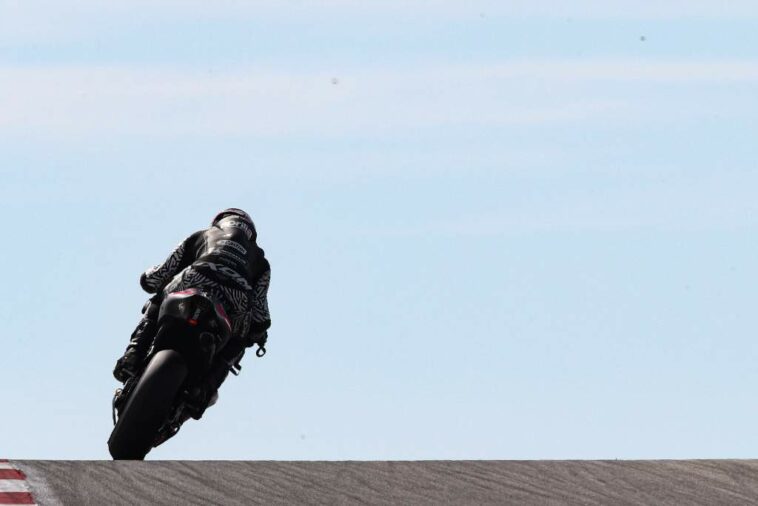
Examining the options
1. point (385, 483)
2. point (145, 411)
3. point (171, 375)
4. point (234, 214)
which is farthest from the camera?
point (234, 214)

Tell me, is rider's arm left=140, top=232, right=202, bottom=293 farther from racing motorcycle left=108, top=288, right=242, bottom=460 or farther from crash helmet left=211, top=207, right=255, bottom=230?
racing motorcycle left=108, top=288, right=242, bottom=460

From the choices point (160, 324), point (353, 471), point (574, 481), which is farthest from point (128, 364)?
point (574, 481)

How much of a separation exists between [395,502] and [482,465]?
3.65 feet

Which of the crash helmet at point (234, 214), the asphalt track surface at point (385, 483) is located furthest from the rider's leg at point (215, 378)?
the asphalt track surface at point (385, 483)

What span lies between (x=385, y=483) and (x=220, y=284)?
255cm

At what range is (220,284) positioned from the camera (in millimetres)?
8469

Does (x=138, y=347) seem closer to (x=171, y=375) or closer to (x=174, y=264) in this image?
(x=174, y=264)

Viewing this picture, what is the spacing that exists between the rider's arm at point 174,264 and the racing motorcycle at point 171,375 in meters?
0.76

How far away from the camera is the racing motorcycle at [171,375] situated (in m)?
7.80

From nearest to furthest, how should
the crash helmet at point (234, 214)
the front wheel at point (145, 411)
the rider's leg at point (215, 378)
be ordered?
the front wheel at point (145, 411) → the rider's leg at point (215, 378) → the crash helmet at point (234, 214)

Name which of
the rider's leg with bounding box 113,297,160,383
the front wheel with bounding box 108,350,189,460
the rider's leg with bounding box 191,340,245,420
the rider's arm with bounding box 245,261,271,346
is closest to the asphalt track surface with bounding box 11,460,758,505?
the front wheel with bounding box 108,350,189,460

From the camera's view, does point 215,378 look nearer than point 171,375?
No

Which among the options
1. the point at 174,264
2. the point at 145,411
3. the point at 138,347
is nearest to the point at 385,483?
the point at 145,411

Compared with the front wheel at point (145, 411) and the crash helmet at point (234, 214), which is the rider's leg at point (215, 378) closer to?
the front wheel at point (145, 411)
